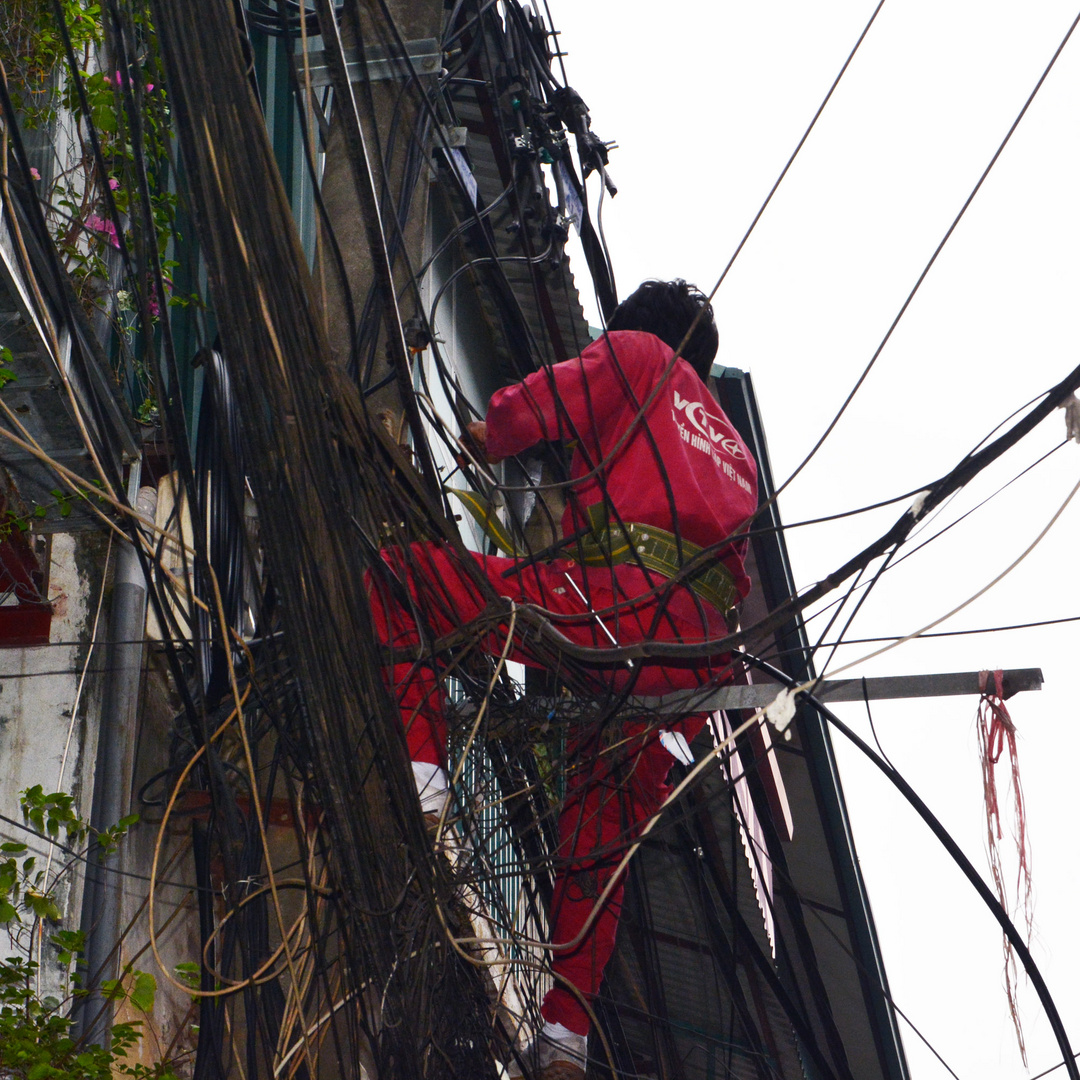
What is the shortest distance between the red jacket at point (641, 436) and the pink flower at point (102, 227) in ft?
4.81

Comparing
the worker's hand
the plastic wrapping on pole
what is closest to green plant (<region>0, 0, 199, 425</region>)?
the plastic wrapping on pole

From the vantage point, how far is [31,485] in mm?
3357

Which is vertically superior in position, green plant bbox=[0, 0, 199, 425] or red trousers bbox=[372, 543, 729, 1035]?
green plant bbox=[0, 0, 199, 425]

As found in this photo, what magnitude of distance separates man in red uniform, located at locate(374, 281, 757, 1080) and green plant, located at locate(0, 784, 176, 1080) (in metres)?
0.86

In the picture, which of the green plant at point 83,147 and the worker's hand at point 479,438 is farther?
the green plant at point 83,147

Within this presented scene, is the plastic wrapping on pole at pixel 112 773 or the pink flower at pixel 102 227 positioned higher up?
the pink flower at pixel 102 227

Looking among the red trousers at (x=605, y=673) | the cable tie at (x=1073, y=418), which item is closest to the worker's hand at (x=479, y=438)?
the red trousers at (x=605, y=673)

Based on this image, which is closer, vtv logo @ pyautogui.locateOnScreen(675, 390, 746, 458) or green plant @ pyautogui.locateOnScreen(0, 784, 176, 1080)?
green plant @ pyautogui.locateOnScreen(0, 784, 176, 1080)

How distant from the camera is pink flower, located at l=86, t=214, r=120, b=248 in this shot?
382cm

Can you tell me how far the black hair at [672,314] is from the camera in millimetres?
3789

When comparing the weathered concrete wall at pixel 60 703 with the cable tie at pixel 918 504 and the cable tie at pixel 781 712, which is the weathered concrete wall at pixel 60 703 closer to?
the cable tie at pixel 781 712

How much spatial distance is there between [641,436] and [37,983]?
6.79 feet

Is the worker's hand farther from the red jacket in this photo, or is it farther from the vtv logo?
the vtv logo

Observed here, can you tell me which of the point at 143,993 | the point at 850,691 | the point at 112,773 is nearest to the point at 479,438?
the point at 850,691
